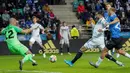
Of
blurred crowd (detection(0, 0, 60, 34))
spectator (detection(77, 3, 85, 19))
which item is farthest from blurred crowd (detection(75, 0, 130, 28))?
blurred crowd (detection(0, 0, 60, 34))

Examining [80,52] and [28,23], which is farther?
[28,23]

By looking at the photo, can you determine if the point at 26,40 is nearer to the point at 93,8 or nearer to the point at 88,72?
the point at 93,8

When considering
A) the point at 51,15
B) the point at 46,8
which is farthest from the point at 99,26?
the point at 46,8

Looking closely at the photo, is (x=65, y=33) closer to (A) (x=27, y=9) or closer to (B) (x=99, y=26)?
(A) (x=27, y=9)

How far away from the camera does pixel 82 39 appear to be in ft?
122

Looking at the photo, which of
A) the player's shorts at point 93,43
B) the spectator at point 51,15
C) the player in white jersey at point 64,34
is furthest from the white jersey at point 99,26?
the spectator at point 51,15

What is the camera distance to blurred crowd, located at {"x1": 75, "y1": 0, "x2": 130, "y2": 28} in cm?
4094

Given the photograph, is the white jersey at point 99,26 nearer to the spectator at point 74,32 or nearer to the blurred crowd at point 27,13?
the spectator at point 74,32

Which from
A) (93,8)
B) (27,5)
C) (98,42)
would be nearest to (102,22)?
(98,42)

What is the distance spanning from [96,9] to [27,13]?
767 centimetres

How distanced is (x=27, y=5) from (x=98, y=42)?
60.6 ft

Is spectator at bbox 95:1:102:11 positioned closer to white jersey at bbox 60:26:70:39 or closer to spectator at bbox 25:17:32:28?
spectator at bbox 25:17:32:28

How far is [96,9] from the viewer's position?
42.5m

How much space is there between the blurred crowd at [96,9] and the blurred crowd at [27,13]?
2.71 metres
